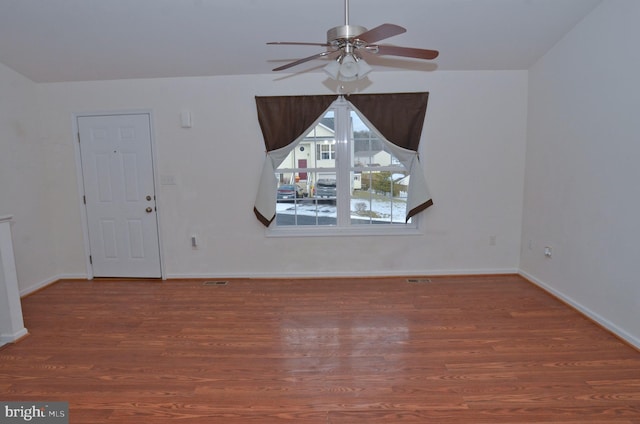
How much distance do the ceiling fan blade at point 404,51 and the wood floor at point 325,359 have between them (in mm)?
2081

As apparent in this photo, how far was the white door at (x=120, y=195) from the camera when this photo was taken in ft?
13.4

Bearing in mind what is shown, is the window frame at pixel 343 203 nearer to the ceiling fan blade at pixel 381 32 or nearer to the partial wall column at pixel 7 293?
the ceiling fan blade at pixel 381 32

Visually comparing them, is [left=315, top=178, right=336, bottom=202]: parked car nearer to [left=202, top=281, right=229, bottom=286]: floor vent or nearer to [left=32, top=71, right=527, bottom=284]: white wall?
[left=32, top=71, right=527, bottom=284]: white wall

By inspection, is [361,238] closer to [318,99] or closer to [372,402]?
[318,99]

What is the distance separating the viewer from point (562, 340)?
8.74 feet

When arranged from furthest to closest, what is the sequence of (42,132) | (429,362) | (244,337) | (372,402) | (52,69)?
(42,132)
(52,69)
(244,337)
(429,362)
(372,402)

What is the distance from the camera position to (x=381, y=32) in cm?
A: 184

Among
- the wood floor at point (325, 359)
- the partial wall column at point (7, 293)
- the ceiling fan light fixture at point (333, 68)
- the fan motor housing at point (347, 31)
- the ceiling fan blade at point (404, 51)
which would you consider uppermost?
the fan motor housing at point (347, 31)

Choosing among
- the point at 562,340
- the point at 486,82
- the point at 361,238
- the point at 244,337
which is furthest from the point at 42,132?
the point at 562,340

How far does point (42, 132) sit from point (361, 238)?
4126 millimetres

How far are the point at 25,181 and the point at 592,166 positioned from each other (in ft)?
19.4

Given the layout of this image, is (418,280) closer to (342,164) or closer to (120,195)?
(342,164)

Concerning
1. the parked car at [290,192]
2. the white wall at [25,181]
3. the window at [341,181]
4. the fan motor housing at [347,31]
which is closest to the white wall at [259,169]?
the white wall at [25,181]

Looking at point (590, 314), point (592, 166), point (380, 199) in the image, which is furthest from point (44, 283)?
point (592, 166)
